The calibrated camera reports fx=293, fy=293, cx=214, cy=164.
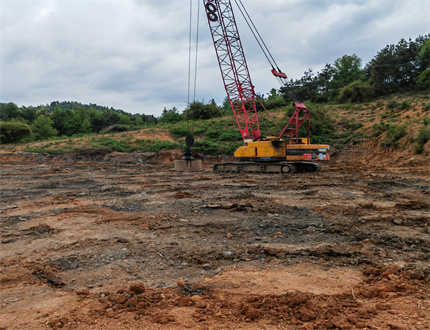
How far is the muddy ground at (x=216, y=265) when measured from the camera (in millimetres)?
2580

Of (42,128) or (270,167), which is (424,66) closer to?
(270,167)

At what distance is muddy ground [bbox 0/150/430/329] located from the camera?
102 inches

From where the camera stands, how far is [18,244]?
15.3 ft

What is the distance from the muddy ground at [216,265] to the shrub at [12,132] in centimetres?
3741

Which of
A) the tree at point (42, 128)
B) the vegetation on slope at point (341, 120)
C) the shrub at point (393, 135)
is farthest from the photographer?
the tree at point (42, 128)

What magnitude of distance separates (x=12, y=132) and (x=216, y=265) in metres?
44.6

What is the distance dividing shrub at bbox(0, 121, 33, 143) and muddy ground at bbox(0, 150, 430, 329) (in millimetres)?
37407

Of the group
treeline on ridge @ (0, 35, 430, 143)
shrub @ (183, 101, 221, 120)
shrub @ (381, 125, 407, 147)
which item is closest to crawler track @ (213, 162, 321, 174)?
shrub @ (381, 125, 407, 147)

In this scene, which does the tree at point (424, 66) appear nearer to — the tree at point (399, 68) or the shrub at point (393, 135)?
the tree at point (399, 68)

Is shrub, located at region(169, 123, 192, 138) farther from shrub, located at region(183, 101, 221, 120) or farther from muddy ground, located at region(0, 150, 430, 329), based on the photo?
muddy ground, located at region(0, 150, 430, 329)

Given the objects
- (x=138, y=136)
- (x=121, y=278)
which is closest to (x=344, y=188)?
(x=121, y=278)

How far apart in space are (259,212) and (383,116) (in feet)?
86.0

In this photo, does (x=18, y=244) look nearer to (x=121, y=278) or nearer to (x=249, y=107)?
(x=121, y=278)

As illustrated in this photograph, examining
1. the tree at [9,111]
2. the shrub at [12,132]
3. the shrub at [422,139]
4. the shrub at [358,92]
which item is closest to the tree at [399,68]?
the shrub at [358,92]
